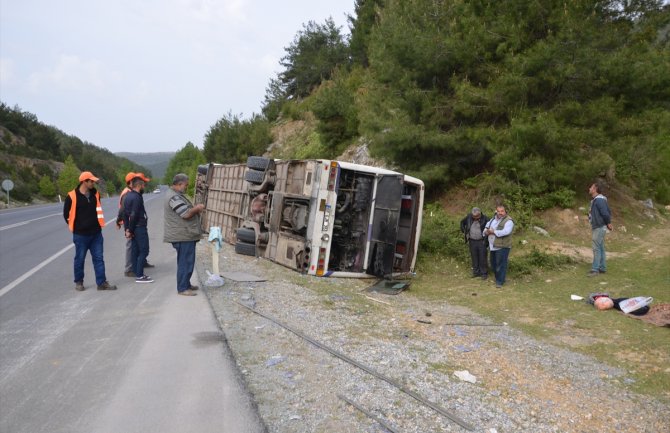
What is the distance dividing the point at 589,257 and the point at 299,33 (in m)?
33.2

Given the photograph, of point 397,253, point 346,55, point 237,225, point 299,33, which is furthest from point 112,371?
point 299,33

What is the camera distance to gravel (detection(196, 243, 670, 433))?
3143 mm

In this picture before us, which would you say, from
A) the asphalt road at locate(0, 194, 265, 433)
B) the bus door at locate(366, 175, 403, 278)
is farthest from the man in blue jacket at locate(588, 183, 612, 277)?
the asphalt road at locate(0, 194, 265, 433)

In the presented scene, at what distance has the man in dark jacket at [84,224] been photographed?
19.7ft

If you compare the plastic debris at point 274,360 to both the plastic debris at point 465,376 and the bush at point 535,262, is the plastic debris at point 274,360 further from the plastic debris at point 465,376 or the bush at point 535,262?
the bush at point 535,262

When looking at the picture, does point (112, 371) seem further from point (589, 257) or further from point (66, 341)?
point (589, 257)

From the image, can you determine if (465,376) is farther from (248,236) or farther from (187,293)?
(248,236)

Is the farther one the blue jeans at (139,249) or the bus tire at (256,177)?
the bus tire at (256,177)

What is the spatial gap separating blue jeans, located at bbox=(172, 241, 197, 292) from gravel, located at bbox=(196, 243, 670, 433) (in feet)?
1.52

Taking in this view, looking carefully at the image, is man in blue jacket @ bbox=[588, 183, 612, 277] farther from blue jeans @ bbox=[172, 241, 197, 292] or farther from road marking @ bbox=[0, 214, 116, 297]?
road marking @ bbox=[0, 214, 116, 297]

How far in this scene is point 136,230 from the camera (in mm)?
7016

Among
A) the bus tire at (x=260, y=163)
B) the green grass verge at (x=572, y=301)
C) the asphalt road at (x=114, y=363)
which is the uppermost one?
the bus tire at (x=260, y=163)

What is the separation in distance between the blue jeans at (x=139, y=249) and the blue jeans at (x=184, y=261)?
1273 mm

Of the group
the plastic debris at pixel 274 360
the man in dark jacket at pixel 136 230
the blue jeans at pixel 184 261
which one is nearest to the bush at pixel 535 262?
the plastic debris at pixel 274 360
